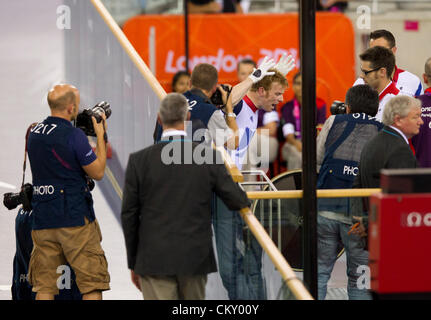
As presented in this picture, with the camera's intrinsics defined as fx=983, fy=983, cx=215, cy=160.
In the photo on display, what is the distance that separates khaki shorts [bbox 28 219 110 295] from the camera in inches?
266

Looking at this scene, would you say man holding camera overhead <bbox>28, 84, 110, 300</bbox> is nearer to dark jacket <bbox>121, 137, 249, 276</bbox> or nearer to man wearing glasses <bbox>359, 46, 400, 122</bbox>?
dark jacket <bbox>121, 137, 249, 276</bbox>

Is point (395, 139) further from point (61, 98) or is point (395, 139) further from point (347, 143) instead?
point (61, 98)

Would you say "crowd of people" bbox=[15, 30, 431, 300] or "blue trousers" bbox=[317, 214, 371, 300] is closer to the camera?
"crowd of people" bbox=[15, 30, 431, 300]

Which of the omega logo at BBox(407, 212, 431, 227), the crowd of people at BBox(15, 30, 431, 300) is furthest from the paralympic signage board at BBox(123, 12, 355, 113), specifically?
the omega logo at BBox(407, 212, 431, 227)

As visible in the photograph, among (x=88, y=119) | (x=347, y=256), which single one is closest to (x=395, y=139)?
(x=347, y=256)

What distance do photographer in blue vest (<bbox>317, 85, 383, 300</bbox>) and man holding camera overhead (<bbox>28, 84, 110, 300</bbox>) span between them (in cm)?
158

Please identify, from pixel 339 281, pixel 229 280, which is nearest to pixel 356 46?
pixel 339 281

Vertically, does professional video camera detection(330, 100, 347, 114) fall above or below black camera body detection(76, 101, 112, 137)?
above

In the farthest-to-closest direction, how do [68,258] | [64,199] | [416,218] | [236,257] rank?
1. [68,258]
2. [64,199]
3. [236,257]
4. [416,218]

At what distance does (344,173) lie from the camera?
730 centimetres

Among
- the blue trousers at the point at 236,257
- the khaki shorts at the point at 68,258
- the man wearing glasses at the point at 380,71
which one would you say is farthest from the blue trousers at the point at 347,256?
the khaki shorts at the point at 68,258

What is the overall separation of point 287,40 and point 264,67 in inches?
244

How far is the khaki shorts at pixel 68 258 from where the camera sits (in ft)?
22.1

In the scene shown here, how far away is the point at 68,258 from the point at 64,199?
436 millimetres
